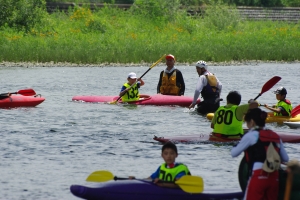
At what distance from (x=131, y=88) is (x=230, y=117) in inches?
285

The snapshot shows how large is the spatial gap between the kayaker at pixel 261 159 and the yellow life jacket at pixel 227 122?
3.80 metres

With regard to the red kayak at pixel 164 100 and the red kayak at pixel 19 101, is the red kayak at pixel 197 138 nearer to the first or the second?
the red kayak at pixel 164 100

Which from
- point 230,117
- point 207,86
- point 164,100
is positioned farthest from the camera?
point 164,100

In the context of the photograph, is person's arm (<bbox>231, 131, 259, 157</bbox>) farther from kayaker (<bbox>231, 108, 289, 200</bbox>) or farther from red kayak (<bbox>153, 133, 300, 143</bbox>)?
red kayak (<bbox>153, 133, 300, 143</bbox>)

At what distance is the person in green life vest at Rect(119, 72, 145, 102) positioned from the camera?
728 inches

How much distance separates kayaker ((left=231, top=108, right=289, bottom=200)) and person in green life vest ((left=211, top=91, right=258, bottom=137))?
3.57 metres

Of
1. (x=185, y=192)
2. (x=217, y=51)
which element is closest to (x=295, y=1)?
(x=217, y=51)

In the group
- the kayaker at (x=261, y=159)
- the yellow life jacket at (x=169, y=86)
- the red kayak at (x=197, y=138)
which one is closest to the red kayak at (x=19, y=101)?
the yellow life jacket at (x=169, y=86)

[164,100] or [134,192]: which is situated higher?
[134,192]

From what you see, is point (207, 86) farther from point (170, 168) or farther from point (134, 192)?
point (134, 192)

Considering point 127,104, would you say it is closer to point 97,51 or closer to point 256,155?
point 256,155

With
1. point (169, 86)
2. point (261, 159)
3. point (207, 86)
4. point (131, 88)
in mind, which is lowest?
point (131, 88)

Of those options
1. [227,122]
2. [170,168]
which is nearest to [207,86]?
[227,122]

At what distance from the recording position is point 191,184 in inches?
322
